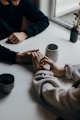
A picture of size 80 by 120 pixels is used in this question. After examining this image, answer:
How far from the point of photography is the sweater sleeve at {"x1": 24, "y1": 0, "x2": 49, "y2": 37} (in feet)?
5.53

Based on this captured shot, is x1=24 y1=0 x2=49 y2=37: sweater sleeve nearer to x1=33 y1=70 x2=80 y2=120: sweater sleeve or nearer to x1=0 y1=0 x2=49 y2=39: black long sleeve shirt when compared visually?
x1=0 y1=0 x2=49 y2=39: black long sleeve shirt

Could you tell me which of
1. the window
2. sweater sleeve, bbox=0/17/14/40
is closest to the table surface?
the window

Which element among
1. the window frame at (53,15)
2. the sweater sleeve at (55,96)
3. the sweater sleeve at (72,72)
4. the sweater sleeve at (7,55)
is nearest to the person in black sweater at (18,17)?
the window frame at (53,15)

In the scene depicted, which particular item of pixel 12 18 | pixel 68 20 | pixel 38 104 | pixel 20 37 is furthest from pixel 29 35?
pixel 38 104

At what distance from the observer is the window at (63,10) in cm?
194

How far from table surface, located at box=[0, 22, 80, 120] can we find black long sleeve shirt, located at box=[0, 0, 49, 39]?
0.09 m

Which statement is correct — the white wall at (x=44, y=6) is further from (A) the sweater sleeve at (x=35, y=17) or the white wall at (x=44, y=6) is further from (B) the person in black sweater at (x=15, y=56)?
(B) the person in black sweater at (x=15, y=56)

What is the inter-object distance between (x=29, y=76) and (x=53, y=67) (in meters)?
0.14

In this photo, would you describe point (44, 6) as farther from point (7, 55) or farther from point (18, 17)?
point (7, 55)

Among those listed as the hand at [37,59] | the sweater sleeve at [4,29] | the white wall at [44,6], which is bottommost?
the sweater sleeve at [4,29]

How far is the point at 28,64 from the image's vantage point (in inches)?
51.8

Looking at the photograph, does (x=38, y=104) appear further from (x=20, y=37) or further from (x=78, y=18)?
(x=78, y=18)

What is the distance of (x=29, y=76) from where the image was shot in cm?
120

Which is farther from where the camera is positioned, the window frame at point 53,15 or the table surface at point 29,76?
the window frame at point 53,15
